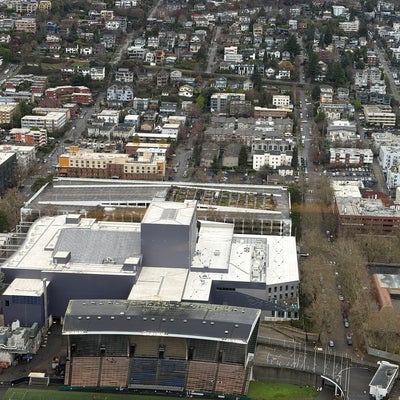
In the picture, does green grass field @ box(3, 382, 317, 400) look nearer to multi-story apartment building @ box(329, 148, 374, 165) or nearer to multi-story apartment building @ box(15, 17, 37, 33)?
multi-story apartment building @ box(329, 148, 374, 165)

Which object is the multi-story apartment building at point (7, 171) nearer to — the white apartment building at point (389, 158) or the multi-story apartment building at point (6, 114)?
the multi-story apartment building at point (6, 114)

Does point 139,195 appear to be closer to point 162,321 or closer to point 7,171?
point 7,171

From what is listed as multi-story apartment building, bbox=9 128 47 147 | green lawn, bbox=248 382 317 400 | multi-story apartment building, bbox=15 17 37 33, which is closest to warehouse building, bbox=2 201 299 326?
green lawn, bbox=248 382 317 400

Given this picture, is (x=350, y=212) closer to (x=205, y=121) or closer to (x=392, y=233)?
(x=392, y=233)

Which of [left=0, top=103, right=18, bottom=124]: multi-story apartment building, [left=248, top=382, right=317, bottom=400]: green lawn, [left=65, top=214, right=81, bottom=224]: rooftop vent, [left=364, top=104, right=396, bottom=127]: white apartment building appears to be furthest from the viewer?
[left=364, top=104, right=396, bottom=127]: white apartment building

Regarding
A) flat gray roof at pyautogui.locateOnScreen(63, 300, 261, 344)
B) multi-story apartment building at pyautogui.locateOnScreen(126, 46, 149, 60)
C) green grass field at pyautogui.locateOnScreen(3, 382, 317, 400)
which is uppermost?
multi-story apartment building at pyautogui.locateOnScreen(126, 46, 149, 60)

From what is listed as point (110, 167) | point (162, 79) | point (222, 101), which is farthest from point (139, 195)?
point (162, 79)

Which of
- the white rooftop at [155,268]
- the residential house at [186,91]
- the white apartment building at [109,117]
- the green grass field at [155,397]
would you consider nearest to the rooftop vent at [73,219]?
the white rooftop at [155,268]
